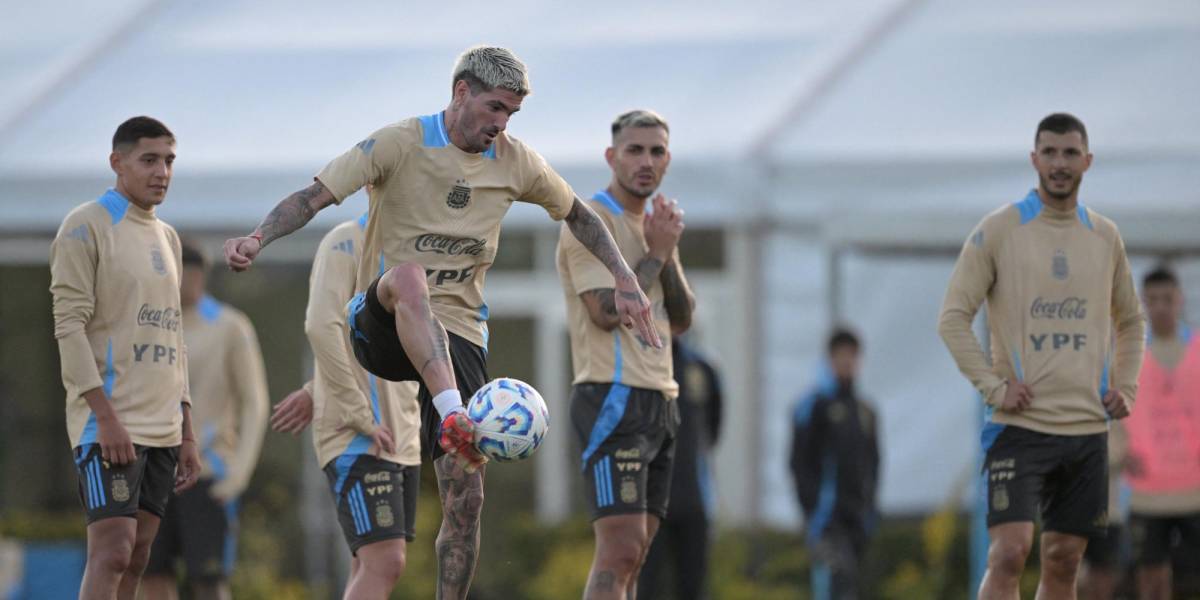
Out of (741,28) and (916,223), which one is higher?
(741,28)

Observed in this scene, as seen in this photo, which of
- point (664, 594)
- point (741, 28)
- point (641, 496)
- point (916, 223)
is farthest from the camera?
point (741, 28)

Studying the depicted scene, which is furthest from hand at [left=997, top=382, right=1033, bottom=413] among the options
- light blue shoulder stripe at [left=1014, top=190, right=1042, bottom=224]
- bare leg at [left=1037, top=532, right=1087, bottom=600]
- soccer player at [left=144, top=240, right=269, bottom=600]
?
soccer player at [left=144, top=240, right=269, bottom=600]

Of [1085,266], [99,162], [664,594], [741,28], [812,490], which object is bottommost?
[664,594]

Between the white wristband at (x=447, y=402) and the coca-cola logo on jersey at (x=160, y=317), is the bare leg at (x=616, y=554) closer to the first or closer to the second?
the white wristband at (x=447, y=402)

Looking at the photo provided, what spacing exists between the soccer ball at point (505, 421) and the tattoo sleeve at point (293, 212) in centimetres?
93

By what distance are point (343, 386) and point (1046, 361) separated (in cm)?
329

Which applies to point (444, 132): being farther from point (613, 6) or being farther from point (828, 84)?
point (613, 6)

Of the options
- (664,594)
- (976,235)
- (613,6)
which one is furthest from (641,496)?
(613,6)

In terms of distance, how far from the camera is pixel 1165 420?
37.7 feet

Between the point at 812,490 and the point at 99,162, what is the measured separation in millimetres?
6927

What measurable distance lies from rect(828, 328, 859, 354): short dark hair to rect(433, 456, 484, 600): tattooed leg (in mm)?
6076

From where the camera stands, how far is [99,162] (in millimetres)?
15398

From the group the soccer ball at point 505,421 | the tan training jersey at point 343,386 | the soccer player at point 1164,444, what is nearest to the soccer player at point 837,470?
the soccer player at point 1164,444

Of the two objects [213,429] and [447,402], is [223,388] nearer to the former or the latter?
[213,429]
